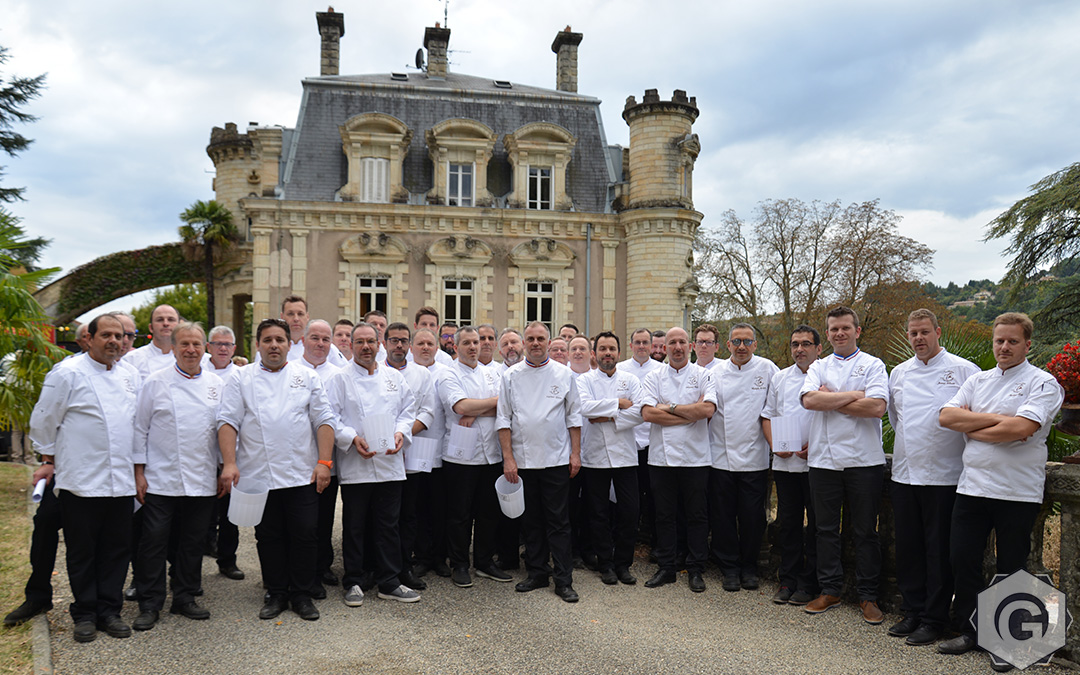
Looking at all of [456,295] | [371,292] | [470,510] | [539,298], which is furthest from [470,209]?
[470,510]

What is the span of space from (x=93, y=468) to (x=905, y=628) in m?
6.06

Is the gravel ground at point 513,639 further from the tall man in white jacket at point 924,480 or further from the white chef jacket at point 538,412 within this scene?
the white chef jacket at point 538,412

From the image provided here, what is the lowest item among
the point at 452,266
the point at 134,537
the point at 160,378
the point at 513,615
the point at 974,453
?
the point at 513,615

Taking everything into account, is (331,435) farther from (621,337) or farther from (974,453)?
(621,337)

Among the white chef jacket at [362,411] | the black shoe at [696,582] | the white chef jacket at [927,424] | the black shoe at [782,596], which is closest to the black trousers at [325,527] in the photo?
the white chef jacket at [362,411]

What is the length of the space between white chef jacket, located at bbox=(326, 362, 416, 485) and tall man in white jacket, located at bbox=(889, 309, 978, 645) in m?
4.02

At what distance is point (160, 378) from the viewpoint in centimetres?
570

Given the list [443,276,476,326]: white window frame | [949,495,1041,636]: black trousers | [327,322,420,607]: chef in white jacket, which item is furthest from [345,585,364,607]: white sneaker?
[443,276,476,326]: white window frame

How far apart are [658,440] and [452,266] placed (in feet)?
53.8

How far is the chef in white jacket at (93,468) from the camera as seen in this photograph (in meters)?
5.26

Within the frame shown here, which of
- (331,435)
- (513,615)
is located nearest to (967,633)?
(513,615)

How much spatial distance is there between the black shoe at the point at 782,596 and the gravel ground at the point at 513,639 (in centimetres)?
9

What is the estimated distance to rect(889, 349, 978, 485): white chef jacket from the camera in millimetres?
5293

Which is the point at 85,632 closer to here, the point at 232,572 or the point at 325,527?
the point at 232,572
